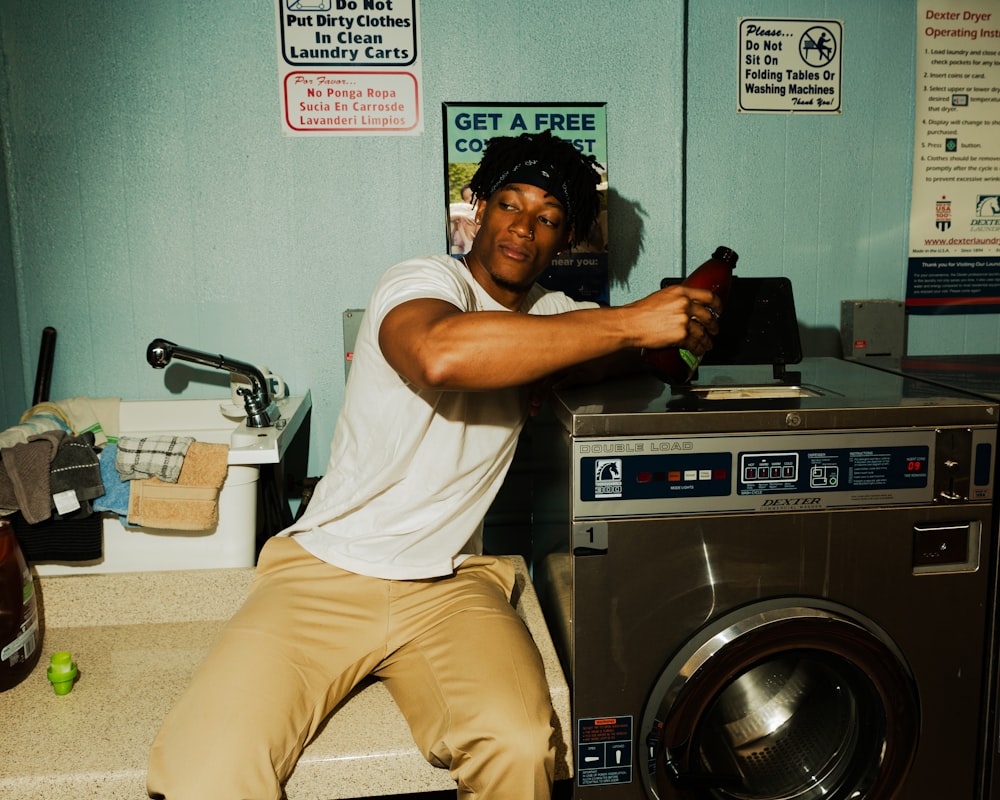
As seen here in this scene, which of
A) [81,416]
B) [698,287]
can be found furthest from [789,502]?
[81,416]

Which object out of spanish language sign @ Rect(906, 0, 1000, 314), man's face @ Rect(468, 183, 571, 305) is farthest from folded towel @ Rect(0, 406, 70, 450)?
Result: spanish language sign @ Rect(906, 0, 1000, 314)

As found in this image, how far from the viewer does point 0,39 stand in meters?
2.11

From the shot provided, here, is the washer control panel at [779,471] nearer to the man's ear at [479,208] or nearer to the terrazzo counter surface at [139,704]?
the terrazzo counter surface at [139,704]

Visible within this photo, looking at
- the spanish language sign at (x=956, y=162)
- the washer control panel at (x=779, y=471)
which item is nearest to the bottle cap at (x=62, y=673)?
the washer control panel at (x=779, y=471)

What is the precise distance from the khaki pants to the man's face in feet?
2.03

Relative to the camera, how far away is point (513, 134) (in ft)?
7.42

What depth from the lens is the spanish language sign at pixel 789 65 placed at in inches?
91.7

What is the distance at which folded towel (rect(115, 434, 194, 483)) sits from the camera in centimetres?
179

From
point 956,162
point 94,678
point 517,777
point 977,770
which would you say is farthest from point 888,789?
point 956,162

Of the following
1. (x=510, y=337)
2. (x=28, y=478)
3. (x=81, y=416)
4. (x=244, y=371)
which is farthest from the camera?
(x=81, y=416)

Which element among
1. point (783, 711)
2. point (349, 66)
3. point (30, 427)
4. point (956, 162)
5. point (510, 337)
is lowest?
point (783, 711)

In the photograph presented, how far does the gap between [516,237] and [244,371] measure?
0.84m

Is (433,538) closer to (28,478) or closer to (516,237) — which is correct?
(516,237)

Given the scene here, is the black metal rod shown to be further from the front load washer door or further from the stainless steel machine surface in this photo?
the front load washer door
